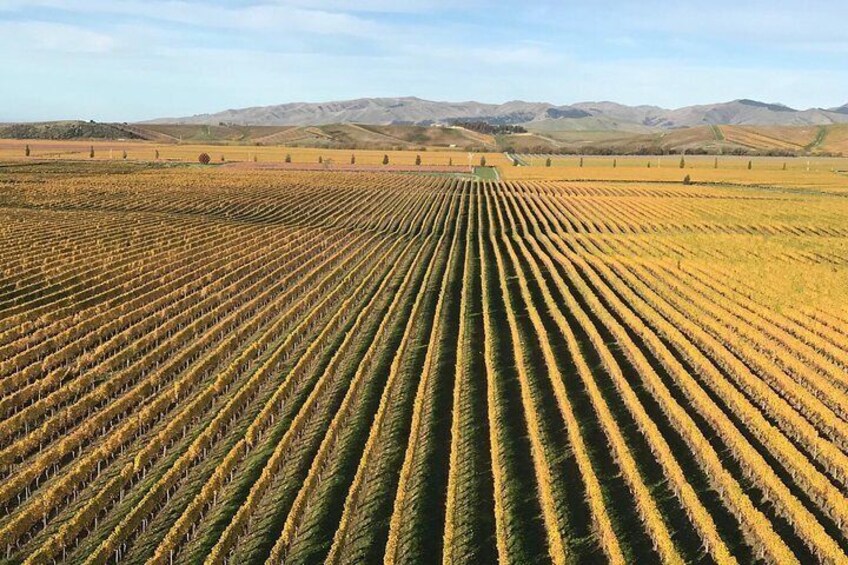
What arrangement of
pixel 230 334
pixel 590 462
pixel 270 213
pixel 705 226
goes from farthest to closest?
1. pixel 270 213
2. pixel 705 226
3. pixel 230 334
4. pixel 590 462

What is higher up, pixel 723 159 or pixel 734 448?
pixel 723 159

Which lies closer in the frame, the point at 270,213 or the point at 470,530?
the point at 470,530

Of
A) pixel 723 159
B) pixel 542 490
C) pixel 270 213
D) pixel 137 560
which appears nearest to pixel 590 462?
pixel 542 490

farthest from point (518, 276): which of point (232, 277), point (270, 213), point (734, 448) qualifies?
point (270, 213)

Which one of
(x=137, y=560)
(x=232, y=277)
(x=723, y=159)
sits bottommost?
(x=137, y=560)

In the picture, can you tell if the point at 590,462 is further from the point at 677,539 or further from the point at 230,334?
the point at 230,334

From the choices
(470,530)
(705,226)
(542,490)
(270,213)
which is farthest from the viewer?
(270,213)

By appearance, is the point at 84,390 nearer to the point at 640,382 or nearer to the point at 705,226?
the point at 640,382
